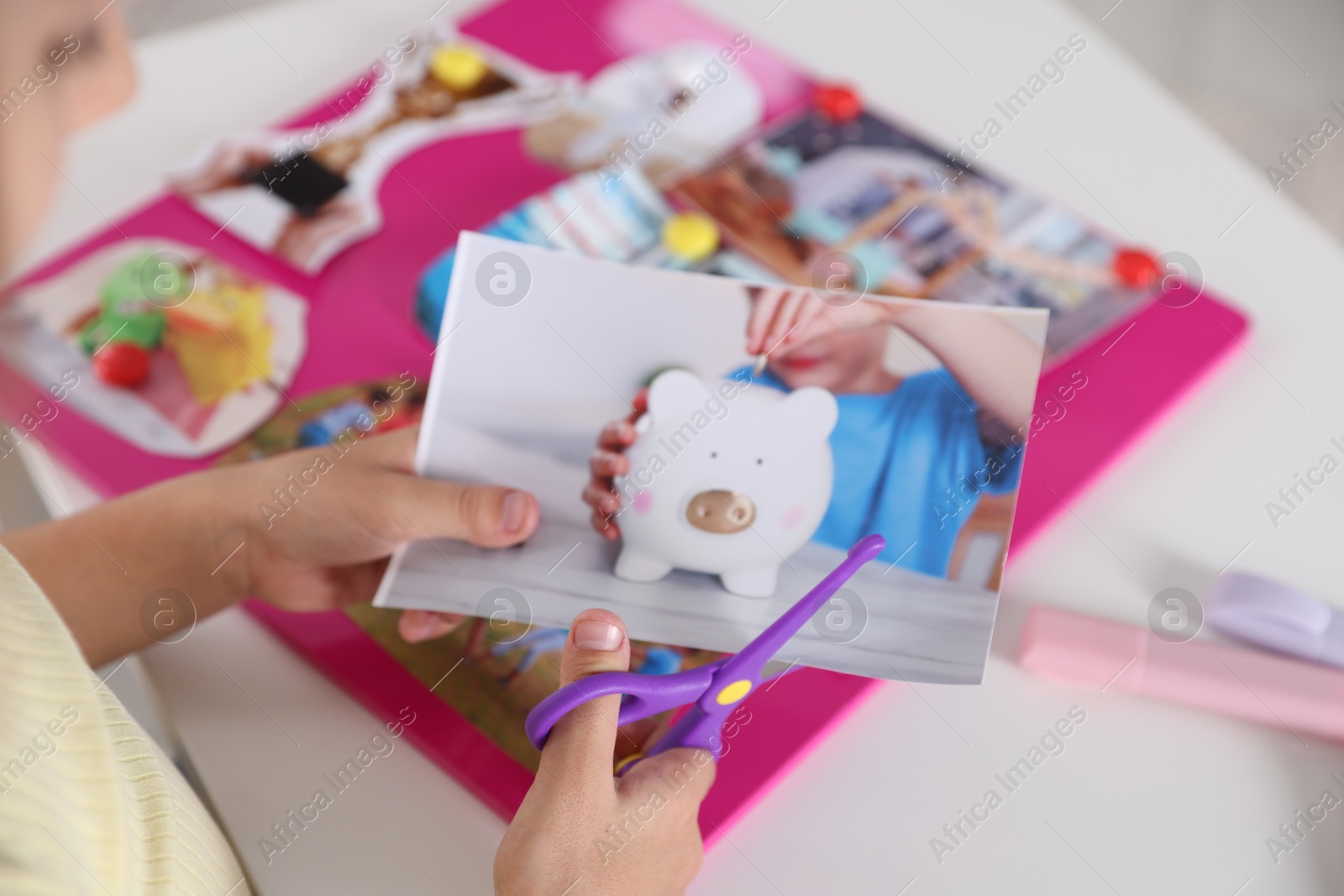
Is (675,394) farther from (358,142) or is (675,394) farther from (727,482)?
(358,142)

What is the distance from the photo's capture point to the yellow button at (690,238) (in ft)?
2.58

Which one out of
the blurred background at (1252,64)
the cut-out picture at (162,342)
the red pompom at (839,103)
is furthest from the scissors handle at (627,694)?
the blurred background at (1252,64)

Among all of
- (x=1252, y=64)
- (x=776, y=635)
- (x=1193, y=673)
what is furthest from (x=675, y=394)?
(x=1252, y=64)

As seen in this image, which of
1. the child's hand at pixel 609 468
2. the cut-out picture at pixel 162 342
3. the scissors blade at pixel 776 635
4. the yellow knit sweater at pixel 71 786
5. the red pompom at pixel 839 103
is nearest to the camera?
the yellow knit sweater at pixel 71 786

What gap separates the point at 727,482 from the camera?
584mm

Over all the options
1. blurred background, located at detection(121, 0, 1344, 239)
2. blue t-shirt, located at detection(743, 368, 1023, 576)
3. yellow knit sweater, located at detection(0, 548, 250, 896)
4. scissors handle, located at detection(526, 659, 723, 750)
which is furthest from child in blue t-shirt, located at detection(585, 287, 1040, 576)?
blurred background, located at detection(121, 0, 1344, 239)

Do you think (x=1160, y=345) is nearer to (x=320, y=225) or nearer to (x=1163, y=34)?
(x=320, y=225)

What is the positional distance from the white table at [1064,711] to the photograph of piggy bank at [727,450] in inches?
2.6

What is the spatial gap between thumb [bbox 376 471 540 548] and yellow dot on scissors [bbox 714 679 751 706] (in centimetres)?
14

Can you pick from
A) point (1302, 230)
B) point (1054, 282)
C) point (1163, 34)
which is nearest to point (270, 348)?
point (1054, 282)

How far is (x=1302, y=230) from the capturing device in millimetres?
821

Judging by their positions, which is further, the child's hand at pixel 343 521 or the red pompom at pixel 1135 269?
the red pompom at pixel 1135 269

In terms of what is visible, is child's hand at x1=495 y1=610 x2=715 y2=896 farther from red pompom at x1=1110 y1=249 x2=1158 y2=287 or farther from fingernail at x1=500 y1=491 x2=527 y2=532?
red pompom at x1=1110 y1=249 x2=1158 y2=287

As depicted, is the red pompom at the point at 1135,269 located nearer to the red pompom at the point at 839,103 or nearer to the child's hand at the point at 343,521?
the red pompom at the point at 839,103
